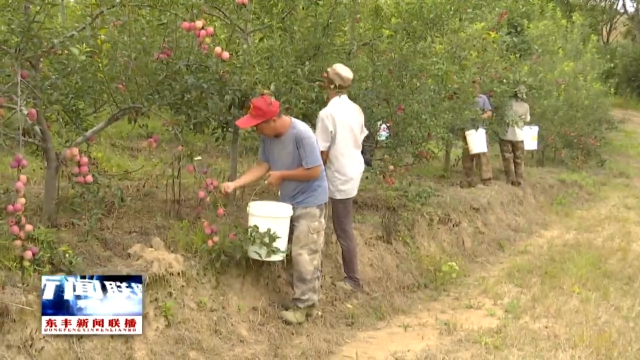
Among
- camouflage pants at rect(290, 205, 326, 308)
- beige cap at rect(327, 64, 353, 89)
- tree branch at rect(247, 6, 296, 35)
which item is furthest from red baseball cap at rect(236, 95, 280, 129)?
tree branch at rect(247, 6, 296, 35)

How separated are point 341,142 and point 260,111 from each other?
3.10 ft

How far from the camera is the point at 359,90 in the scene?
6.04 m

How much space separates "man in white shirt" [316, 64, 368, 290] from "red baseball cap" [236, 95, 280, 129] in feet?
2.64

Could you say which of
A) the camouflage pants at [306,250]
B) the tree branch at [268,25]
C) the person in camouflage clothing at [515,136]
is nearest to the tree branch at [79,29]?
the tree branch at [268,25]

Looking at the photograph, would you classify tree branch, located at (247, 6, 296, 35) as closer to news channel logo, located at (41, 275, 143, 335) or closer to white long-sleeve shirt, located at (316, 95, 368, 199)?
white long-sleeve shirt, located at (316, 95, 368, 199)

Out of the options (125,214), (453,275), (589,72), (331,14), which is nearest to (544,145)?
(589,72)

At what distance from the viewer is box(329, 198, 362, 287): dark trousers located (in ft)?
16.5

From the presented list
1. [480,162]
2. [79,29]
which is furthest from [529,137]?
[79,29]

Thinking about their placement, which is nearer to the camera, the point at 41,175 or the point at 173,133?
the point at 173,133

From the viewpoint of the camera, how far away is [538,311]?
5172 millimetres

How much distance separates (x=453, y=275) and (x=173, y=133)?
3.12 m

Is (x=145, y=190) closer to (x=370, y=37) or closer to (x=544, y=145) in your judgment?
(x=370, y=37)

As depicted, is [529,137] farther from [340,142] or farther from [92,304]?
[92,304]

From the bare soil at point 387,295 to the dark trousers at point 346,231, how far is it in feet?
0.70
